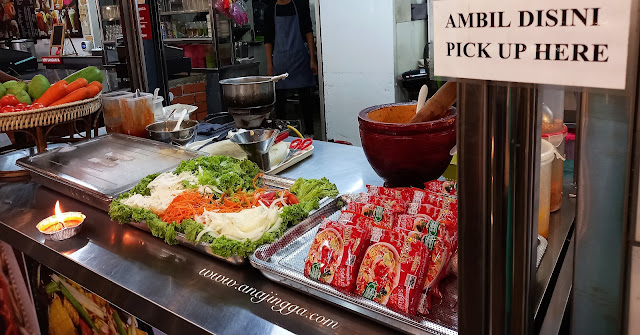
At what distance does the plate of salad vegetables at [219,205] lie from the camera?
52.0 inches

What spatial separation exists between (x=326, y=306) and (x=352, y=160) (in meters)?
1.05

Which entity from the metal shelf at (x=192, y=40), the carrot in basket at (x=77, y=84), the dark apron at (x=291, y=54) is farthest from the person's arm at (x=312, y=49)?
the carrot in basket at (x=77, y=84)

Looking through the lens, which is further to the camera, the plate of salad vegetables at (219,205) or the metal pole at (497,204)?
the plate of salad vegetables at (219,205)

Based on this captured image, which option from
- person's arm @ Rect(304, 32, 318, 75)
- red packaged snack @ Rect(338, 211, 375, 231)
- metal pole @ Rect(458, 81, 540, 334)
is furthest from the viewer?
person's arm @ Rect(304, 32, 318, 75)

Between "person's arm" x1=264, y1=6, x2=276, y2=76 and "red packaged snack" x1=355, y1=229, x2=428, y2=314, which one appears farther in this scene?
"person's arm" x1=264, y1=6, x2=276, y2=76

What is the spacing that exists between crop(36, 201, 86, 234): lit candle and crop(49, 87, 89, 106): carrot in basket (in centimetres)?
72

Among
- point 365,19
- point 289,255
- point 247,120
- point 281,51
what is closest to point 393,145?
point 289,255

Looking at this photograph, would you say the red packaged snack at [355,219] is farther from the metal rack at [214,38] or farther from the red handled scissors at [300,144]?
the metal rack at [214,38]

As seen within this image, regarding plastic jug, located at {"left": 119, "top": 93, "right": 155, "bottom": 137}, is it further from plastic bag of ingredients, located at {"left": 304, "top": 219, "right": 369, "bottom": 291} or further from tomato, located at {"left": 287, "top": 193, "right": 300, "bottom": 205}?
plastic bag of ingredients, located at {"left": 304, "top": 219, "right": 369, "bottom": 291}

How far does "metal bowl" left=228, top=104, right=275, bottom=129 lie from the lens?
8.00 feet

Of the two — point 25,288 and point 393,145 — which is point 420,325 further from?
point 25,288

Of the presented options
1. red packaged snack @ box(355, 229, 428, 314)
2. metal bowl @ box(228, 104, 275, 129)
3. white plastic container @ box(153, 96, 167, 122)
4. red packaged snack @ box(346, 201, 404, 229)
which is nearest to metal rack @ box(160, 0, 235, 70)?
white plastic container @ box(153, 96, 167, 122)

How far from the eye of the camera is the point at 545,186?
4.03ft

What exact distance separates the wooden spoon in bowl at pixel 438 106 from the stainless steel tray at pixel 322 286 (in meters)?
0.39
